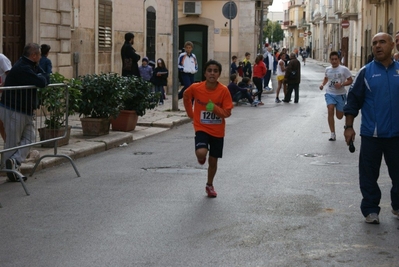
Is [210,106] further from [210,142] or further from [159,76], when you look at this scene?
[159,76]

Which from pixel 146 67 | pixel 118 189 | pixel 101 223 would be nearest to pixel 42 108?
pixel 118 189

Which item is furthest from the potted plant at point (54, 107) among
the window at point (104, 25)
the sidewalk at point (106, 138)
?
the window at point (104, 25)

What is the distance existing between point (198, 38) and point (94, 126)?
24.8m

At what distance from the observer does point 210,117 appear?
9.59 m

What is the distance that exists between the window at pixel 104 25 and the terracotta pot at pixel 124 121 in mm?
7178

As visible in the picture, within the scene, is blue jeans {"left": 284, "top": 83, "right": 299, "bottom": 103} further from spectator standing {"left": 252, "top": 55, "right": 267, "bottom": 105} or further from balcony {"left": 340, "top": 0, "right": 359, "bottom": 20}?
balcony {"left": 340, "top": 0, "right": 359, "bottom": 20}

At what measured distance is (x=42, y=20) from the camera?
733 inches

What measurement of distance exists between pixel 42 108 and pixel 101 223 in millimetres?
4876

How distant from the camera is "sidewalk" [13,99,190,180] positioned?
39.8 ft

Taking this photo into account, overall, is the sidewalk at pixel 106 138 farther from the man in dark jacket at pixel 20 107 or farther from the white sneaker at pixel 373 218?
the white sneaker at pixel 373 218

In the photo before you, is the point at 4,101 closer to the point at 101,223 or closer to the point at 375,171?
the point at 101,223

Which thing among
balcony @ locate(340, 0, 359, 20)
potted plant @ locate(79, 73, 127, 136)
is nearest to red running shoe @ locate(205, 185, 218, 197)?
potted plant @ locate(79, 73, 127, 136)

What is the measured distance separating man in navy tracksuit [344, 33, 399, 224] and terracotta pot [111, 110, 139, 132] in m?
8.86

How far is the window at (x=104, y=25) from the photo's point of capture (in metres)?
23.5
